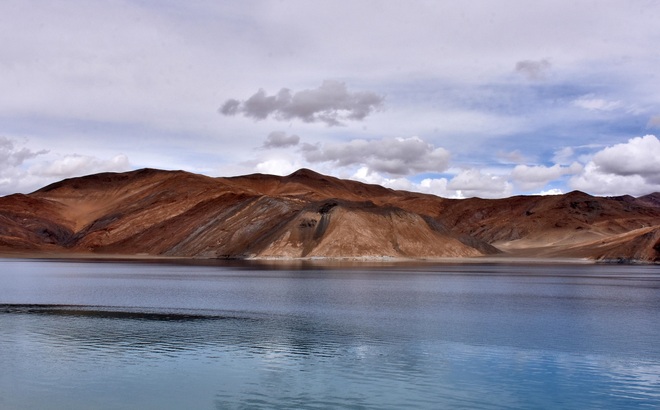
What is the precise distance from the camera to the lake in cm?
2234

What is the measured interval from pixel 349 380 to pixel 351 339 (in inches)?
347

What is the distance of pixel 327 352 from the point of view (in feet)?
97.3

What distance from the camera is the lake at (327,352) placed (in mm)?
22344

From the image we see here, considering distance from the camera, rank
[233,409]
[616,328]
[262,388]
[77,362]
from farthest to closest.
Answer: [616,328], [77,362], [262,388], [233,409]

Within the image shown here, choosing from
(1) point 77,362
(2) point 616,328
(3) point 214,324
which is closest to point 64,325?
(3) point 214,324

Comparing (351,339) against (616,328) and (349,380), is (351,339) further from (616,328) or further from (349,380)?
(616,328)

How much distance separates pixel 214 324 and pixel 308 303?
12333mm

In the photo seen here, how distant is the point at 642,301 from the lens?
176 feet

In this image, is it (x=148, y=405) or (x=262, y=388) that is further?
(x=262, y=388)

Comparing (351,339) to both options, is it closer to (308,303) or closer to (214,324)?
(214,324)

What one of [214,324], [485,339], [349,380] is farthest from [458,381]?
[214,324]

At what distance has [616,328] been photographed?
123 feet

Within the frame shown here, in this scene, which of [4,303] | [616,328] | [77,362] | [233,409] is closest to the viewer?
[233,409]

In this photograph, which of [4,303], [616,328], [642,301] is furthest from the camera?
[642,301]
